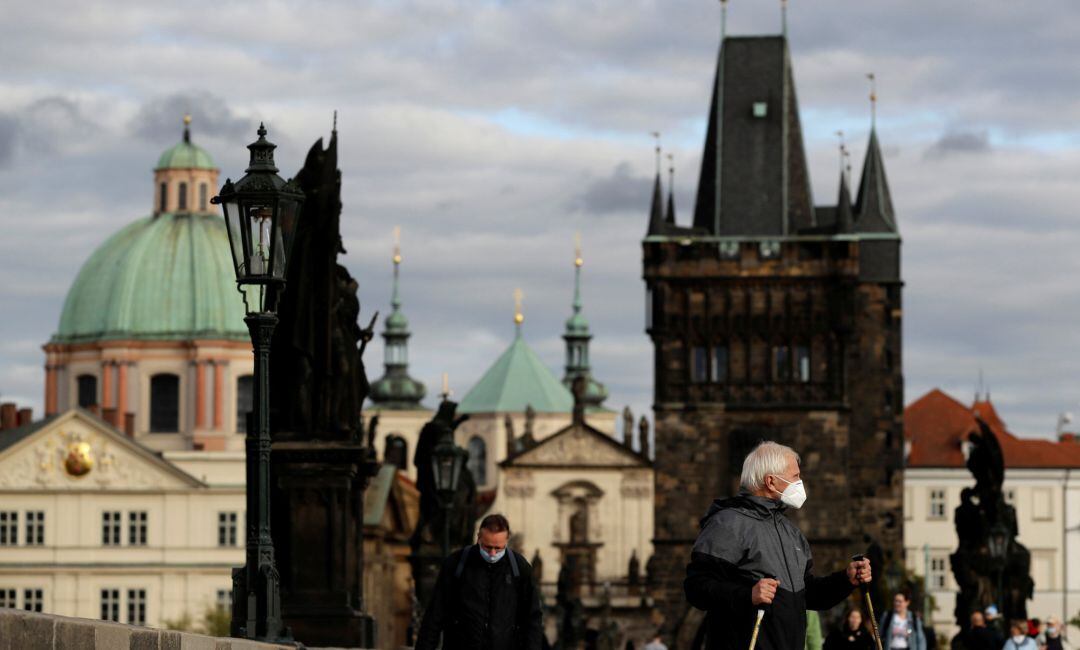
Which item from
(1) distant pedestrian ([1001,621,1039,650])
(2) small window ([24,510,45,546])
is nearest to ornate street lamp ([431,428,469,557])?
(1) distant pedestrian ([1001,621,1039,650])

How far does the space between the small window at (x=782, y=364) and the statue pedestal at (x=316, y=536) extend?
7477cm

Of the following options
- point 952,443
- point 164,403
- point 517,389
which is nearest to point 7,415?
point 164,403

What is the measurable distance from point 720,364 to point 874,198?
39.9ft

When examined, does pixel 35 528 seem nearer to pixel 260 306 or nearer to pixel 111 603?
pixel 111 603

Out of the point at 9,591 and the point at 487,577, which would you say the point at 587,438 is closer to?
the point at 9,591

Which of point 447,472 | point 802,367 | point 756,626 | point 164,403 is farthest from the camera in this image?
point 164,403

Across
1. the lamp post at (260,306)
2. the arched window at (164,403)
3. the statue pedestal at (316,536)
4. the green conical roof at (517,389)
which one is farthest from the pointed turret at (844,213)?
the lamp post at (260,306)

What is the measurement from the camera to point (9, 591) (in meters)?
88.4

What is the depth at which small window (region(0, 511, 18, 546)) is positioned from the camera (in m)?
88.4

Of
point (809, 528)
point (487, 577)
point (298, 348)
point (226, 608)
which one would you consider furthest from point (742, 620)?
point (809, 528)

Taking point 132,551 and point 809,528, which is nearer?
point 132,551

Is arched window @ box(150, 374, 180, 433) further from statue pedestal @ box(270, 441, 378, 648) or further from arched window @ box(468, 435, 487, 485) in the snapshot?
statue pedestal @ box(270, 441, 378, 648)

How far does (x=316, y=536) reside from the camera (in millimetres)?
22312

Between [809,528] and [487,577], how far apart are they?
3197 inches
